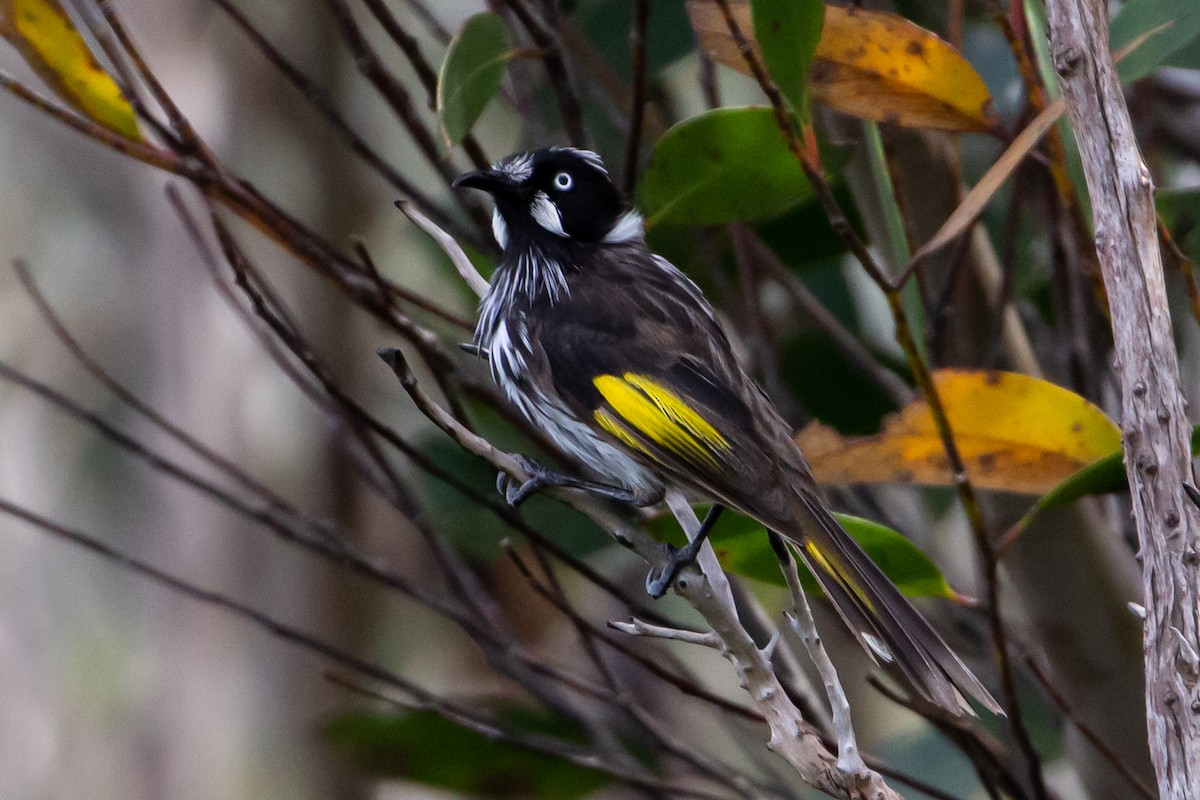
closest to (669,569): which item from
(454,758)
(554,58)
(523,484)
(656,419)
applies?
A: (523,484)

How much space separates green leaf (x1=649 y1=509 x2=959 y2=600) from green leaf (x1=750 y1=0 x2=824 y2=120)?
0.49m

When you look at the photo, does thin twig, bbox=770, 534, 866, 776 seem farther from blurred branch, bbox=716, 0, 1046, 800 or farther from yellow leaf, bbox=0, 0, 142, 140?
yellow leaf, bbox=0, 0, 142, 140

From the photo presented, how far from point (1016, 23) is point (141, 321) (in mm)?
3972

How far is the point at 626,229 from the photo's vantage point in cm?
223

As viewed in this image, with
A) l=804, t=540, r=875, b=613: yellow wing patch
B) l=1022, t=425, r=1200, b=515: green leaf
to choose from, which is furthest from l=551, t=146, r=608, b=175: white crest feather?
l=1022, t=425, r=1200, b=515: green leaf

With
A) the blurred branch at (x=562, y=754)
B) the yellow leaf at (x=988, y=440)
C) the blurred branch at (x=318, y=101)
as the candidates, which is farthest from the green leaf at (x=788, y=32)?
the blurred branch at (x=562, y=754)

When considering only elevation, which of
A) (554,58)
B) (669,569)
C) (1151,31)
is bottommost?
(669,569)

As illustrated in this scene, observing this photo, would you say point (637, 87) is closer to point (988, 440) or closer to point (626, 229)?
point (626, 229)

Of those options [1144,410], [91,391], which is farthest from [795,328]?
[91,391]

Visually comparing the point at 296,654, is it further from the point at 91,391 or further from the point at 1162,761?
the point at 1162,761

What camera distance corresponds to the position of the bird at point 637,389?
5.22 ft

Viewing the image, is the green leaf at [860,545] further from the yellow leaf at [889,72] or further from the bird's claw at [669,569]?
the yellow leaf at [889,72]

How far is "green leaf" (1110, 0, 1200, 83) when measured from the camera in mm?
1560

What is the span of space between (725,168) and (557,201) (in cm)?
46
